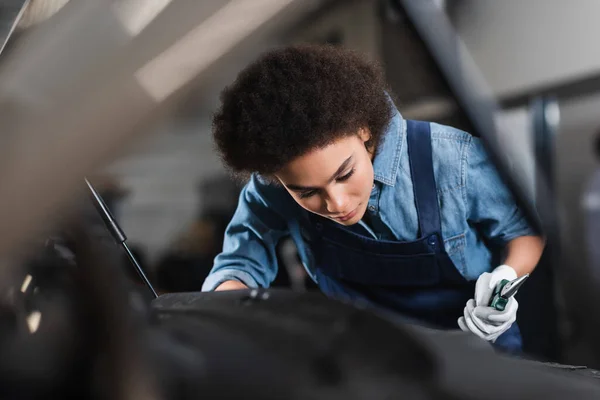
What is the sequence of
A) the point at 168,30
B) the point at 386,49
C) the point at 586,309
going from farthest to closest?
the point at 586,309 < the point at 386,49 < the point at 168,30

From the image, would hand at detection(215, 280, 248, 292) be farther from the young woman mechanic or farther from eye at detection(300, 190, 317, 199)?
eye at detection(300, 190, 317, 199)

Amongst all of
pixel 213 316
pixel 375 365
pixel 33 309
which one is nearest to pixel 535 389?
pixel 375 365

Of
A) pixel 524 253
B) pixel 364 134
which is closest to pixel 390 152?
pixel 364 134

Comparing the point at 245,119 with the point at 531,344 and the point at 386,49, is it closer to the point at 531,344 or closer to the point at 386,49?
the point at 386,49

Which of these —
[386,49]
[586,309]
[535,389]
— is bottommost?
[586,309]

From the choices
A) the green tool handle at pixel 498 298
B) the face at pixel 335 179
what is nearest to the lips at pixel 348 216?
the face at pixel 335 179

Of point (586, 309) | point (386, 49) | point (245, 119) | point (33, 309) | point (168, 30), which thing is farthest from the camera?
point (586, 309)

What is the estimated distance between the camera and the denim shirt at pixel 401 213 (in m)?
0.66

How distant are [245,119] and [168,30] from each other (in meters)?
0.31

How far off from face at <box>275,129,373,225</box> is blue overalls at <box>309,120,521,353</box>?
1.0 inches

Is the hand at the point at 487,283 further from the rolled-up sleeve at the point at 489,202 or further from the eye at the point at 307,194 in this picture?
the eye at the point at 307,194

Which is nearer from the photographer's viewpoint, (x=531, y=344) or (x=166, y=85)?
(x=166, y=85)

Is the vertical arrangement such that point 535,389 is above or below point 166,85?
below

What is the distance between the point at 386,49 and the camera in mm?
710
